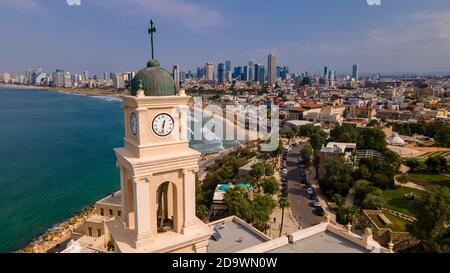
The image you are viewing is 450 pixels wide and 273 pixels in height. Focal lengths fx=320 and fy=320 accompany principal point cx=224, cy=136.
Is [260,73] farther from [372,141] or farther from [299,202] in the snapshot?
[299,202]

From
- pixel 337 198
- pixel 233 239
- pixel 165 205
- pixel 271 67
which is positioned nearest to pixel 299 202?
pixel 337 198

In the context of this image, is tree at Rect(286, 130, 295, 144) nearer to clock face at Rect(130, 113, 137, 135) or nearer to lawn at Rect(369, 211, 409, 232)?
lawn at Rect(369, 211, 409, 232)

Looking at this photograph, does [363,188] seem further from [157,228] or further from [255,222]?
[157,228]

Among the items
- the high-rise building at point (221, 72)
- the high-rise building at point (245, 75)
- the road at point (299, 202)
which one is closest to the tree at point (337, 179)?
the road at point (299, 202)

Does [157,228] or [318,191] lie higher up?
[157,228]

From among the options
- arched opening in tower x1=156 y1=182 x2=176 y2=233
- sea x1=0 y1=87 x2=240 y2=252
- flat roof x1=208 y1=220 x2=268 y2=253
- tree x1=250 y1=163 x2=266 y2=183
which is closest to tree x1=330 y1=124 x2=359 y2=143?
tree x1=250 y1=163 x2=266 y2=183

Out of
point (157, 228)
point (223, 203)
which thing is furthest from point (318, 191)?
point (157, 228)

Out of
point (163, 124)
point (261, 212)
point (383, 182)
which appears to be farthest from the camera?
point (383, 182)

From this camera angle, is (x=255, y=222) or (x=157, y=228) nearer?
(x=157, y=228)
